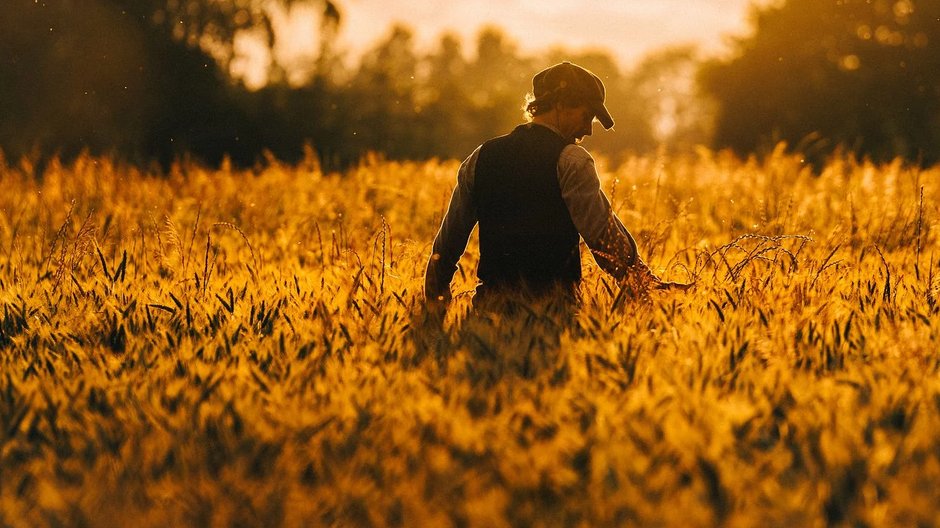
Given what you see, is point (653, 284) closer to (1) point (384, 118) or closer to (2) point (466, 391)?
(2) point (466, 391)

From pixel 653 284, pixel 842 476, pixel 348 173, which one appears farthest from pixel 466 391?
pixel 348 173

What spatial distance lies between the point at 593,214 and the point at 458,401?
1.50m

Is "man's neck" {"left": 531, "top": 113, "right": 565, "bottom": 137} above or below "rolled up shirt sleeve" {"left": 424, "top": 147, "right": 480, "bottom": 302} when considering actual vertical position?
above

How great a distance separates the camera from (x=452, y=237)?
15.8 ft

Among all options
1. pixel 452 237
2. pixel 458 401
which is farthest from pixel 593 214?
pixel 458 401

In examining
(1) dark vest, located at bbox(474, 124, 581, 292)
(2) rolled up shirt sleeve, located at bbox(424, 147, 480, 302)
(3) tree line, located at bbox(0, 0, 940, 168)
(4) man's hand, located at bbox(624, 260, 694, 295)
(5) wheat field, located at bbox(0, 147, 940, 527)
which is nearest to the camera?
(5) wheat field, located at bbox(0, 147, 940, 527)

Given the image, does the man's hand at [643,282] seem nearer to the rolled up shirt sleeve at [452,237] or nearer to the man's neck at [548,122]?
the man's neck at [548,122]

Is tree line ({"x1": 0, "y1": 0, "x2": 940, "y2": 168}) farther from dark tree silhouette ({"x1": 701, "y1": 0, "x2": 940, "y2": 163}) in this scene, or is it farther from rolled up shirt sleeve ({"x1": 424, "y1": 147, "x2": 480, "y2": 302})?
rolled up shirt sleeve ({"x1": 424, "y1": 147, "x2": 480, "y2": 302})

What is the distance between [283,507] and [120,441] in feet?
2.34

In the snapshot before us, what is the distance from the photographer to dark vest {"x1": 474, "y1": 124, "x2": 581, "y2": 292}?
455 cm

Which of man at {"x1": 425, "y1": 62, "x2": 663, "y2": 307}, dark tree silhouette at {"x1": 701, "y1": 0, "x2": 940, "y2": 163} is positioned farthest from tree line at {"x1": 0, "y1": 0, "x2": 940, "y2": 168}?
man at {"x1": 425, "y1": 62, "x2": 663, "y2": 307}

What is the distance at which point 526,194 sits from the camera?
462 cm

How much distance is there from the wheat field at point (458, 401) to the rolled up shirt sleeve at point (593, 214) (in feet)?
0.64

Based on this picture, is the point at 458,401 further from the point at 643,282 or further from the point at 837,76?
the point at 837,76
